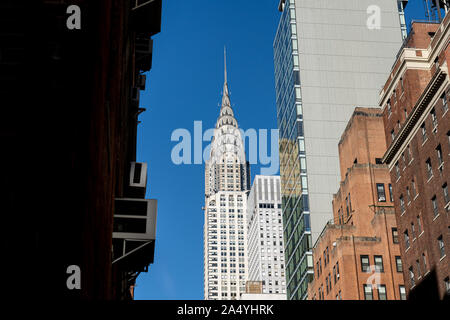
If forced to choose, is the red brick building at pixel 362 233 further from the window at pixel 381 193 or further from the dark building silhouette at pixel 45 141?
the dark building silhouette at pixel 45 141

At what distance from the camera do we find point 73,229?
40.0 feet

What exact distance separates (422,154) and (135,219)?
4077cm

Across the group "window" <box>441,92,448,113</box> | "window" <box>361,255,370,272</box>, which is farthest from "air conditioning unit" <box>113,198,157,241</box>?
"window" <box>361,255,370,272</box>

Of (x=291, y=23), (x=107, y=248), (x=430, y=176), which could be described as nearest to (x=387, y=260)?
(x=430, y=176)

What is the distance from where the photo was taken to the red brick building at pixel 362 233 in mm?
81875

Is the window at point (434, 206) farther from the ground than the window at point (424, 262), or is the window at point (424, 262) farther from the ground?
the window at point (434, 206)

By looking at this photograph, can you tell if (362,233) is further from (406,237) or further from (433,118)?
(433,118)

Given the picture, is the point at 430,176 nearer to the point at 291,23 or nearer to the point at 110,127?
the point at 110,127

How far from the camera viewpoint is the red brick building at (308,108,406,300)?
8188 cm

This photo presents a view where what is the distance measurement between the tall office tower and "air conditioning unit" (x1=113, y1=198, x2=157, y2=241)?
2994 inches

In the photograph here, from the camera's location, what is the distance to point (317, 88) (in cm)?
12038

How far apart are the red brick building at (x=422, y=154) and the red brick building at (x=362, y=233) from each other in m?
15.1

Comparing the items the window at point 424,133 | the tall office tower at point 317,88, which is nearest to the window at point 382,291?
the tall office tower at point 317,88
